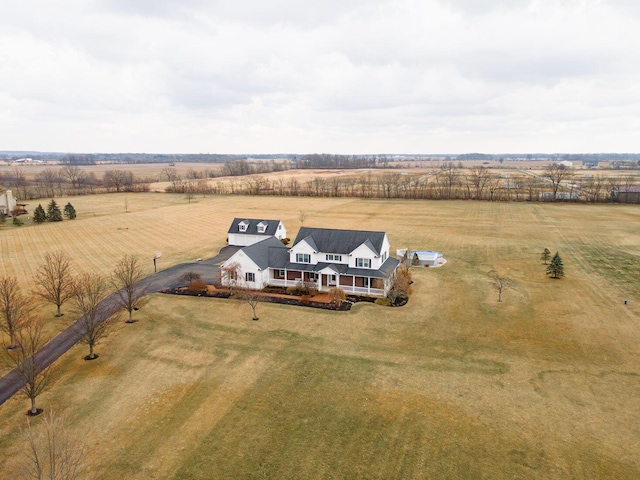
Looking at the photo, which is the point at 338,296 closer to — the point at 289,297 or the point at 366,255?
the point at 289,297

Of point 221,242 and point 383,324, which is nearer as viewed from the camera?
point 383,324

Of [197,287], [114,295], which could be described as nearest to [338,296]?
[197,287]

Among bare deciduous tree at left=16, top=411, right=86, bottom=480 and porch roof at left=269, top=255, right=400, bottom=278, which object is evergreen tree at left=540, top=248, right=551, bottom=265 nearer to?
porch roof at left=269, top=255, right=400, bottom=278

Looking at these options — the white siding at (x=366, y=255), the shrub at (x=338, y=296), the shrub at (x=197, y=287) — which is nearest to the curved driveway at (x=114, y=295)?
the shrub at (x=197, y=287)

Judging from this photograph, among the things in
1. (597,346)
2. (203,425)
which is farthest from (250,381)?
(597,346)

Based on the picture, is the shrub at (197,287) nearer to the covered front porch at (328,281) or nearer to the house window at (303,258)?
the covered front porch at (328,281)

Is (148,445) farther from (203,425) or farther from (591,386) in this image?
(591,386)
